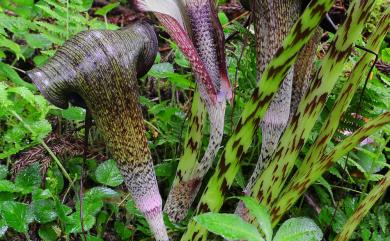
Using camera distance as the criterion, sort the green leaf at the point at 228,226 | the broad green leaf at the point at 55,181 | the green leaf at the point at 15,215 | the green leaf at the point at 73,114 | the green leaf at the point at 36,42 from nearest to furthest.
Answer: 1. the green leaf at the point at 228,226
2. the green leaf at the point at 15,215
3. the broad green leaf at the point at 55,181
4. the green leaf at the point at 73,114
5. the green leaf at the point at 36,42

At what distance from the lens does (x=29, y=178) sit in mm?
1110

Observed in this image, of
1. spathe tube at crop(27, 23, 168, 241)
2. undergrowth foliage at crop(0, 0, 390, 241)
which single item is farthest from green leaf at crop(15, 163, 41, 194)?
spathe tube at crop(27, 23, 168, 241)

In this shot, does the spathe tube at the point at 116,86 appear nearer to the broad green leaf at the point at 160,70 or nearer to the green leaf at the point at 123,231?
the green leaf at the point at 123,231

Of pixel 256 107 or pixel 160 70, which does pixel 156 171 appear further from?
pixel 256 107

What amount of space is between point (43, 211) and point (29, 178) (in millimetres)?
111

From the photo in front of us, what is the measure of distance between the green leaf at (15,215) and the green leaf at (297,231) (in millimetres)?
501

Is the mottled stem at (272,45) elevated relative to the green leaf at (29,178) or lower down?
elevated

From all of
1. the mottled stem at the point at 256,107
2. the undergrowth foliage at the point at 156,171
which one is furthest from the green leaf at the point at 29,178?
the mottled stem at the point at 256,107

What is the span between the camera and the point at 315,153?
93 centimetres

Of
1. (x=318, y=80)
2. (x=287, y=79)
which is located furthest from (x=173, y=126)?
(x=318, y=80)

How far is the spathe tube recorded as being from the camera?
0.81m

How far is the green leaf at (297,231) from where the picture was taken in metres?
0.80

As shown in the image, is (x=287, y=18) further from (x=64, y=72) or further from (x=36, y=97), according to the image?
(x=36, y=97)

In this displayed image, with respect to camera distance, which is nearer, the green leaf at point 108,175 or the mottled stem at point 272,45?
the mottled stem at point 272,45
